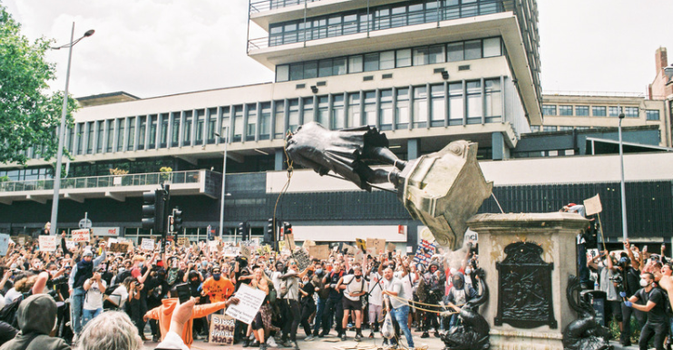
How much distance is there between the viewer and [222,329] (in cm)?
1246

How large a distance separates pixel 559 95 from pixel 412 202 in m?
89.8

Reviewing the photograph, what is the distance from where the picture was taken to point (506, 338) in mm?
6340

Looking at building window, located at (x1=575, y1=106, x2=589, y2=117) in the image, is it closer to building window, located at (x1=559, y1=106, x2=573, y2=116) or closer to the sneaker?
building window, located at (x1=559, y1=106, x2=573, y2=116)

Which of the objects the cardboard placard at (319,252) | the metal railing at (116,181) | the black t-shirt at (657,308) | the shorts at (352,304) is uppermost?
the metal railing at (116,181)

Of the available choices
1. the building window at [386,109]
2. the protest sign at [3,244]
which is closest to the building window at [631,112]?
the building window at [386,109]

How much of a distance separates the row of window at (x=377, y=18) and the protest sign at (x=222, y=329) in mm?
29633

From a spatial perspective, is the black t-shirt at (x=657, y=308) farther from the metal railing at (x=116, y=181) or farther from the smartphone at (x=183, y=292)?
the metal railing at (x=116, y=181)

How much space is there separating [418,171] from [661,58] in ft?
301

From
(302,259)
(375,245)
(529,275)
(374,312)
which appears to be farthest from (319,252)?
(529,275)

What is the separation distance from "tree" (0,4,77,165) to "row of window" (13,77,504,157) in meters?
14.3

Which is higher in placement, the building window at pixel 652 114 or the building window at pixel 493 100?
the building window at pixel 652 114

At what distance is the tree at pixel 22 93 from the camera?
95.0 ft

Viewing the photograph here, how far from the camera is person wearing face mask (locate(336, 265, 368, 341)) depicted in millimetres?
13391

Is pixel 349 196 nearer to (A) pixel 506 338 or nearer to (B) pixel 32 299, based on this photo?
(A) pixel 506 338
